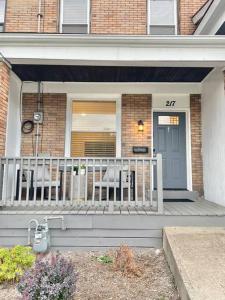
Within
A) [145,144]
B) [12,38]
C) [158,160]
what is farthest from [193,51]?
[12,38]

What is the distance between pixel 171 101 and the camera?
696cm

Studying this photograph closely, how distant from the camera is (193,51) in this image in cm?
478

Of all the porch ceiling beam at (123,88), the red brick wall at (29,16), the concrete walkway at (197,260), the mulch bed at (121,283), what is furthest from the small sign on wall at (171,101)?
the mulch bed at (121,283)

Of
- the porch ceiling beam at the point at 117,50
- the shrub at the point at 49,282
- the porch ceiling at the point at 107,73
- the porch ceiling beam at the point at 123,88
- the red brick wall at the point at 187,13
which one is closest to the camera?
the shrub at the point at 49,282

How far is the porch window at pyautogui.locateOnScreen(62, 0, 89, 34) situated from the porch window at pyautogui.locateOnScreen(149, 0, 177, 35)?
174 centimetres

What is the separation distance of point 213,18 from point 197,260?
4.86 m

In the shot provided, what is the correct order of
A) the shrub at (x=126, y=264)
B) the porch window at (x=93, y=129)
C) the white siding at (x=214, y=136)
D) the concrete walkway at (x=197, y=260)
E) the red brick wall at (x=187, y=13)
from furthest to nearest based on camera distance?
the red brick wall at (x=187, y=13), the porch window at (x=93, y=129), the white siding at (x=214, y=136), the shrub at (x=126, y=264), the concrete walkway at (x=197, y=260)

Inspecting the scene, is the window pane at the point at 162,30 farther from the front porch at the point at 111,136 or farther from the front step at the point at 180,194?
the front step at the point at 180,194

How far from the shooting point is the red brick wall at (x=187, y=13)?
714 centimetres

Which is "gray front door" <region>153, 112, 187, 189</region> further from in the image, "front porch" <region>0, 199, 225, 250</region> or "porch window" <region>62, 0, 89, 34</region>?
"porch window" <region>62, 0, 89, 34</region>

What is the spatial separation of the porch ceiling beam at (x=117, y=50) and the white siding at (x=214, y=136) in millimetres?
1000

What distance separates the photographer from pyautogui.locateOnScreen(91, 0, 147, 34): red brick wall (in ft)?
23.5

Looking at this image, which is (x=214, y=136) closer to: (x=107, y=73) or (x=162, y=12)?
(x=107, y=73)

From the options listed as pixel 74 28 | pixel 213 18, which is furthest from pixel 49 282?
pixel 74 28
